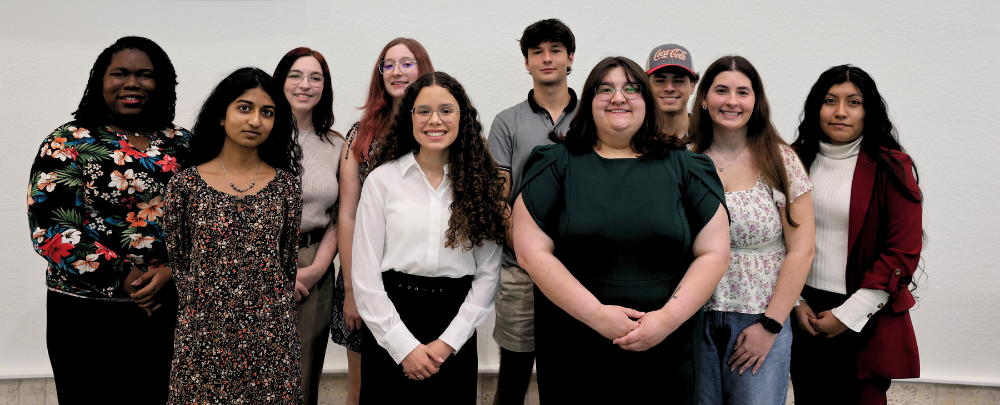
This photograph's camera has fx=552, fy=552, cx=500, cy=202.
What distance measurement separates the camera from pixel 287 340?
1.82m

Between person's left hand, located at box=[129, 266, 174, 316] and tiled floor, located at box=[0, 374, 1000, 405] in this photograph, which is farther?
tiled floor, located at box=[0, 374, 1000, 405]

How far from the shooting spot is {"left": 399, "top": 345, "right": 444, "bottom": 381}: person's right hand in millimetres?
1782

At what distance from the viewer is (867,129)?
220 centimetres

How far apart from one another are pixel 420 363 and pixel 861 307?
5.34ft

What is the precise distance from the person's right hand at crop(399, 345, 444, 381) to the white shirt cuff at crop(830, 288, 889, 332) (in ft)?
4.94

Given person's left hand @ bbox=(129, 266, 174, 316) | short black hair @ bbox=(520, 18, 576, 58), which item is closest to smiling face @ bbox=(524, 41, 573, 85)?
short black hair @ bbox=(520, 18, 576, 58)

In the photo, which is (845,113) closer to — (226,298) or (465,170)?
(465,170)

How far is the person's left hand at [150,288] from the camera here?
6.35ft

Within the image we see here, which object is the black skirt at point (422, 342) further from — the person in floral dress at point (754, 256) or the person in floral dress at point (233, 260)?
the person in floral dress at point (754, 256)

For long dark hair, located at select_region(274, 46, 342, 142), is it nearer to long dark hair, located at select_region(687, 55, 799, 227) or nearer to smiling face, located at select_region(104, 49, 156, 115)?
smiling face, located at select_region(104, 49, 156, 115)

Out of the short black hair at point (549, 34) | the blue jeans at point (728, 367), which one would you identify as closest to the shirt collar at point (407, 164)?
the short black hair at point (549, 34)

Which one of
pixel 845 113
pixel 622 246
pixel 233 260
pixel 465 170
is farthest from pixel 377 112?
pixel 845 113

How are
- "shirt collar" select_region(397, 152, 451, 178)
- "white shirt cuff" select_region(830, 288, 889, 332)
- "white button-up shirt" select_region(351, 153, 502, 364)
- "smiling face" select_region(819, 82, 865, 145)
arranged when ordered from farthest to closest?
"smiling face" select_region(819, 82, 865, 145)
"white shirt cuff" select_region(830, 288, 889, 332)
"shirt collar" select_region(397, 152, 451, 178)
"white button-up shirt" select_region(351, 153, 502, 364)

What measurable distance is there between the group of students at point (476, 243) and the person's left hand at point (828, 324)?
0.01 metres
